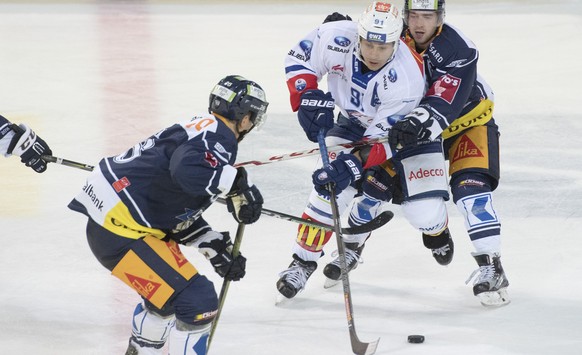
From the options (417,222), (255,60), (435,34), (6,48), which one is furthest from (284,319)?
(6,48)

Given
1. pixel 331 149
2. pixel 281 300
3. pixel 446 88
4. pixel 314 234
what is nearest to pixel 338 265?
pixel 314 234

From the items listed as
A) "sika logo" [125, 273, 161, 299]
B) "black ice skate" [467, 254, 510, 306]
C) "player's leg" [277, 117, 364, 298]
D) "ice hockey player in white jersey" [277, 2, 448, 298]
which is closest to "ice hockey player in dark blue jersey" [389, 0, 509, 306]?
"black ice skate" [467, 254, 510, 306]

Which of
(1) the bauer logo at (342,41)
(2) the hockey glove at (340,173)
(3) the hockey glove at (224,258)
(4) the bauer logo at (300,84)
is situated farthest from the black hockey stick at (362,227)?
(1) the bauer logo at (342,41)

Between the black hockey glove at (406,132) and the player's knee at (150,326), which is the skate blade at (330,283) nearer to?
the black hockey glove at (406,132)

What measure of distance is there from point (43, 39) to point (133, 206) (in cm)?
601

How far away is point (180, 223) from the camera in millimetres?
3588

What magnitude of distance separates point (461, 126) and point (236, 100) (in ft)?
4.48

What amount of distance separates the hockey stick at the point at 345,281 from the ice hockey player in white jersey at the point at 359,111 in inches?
2.1

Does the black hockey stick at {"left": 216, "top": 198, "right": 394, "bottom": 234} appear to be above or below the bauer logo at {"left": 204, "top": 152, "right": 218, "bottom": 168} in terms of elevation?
below

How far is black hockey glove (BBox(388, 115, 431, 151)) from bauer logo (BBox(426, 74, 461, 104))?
0.19 meters

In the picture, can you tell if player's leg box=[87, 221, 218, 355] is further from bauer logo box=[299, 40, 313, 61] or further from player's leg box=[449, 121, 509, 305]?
player's leg box=[449, 121, 509, 305]

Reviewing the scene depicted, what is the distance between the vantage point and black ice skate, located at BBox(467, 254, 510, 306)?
4.30 m

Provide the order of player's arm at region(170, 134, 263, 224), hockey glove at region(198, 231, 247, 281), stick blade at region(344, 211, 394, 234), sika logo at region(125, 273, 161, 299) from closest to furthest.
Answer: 1. player's arm at region(170, 134, 263, 224)
2. sika logo at region(125, 273, 161, 299)
3. hockey glove at region(198, 231, 247, 281)
4. stick blade at region(344, 211, 394, 234)

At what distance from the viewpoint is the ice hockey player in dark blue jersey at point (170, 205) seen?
11.2 feet
